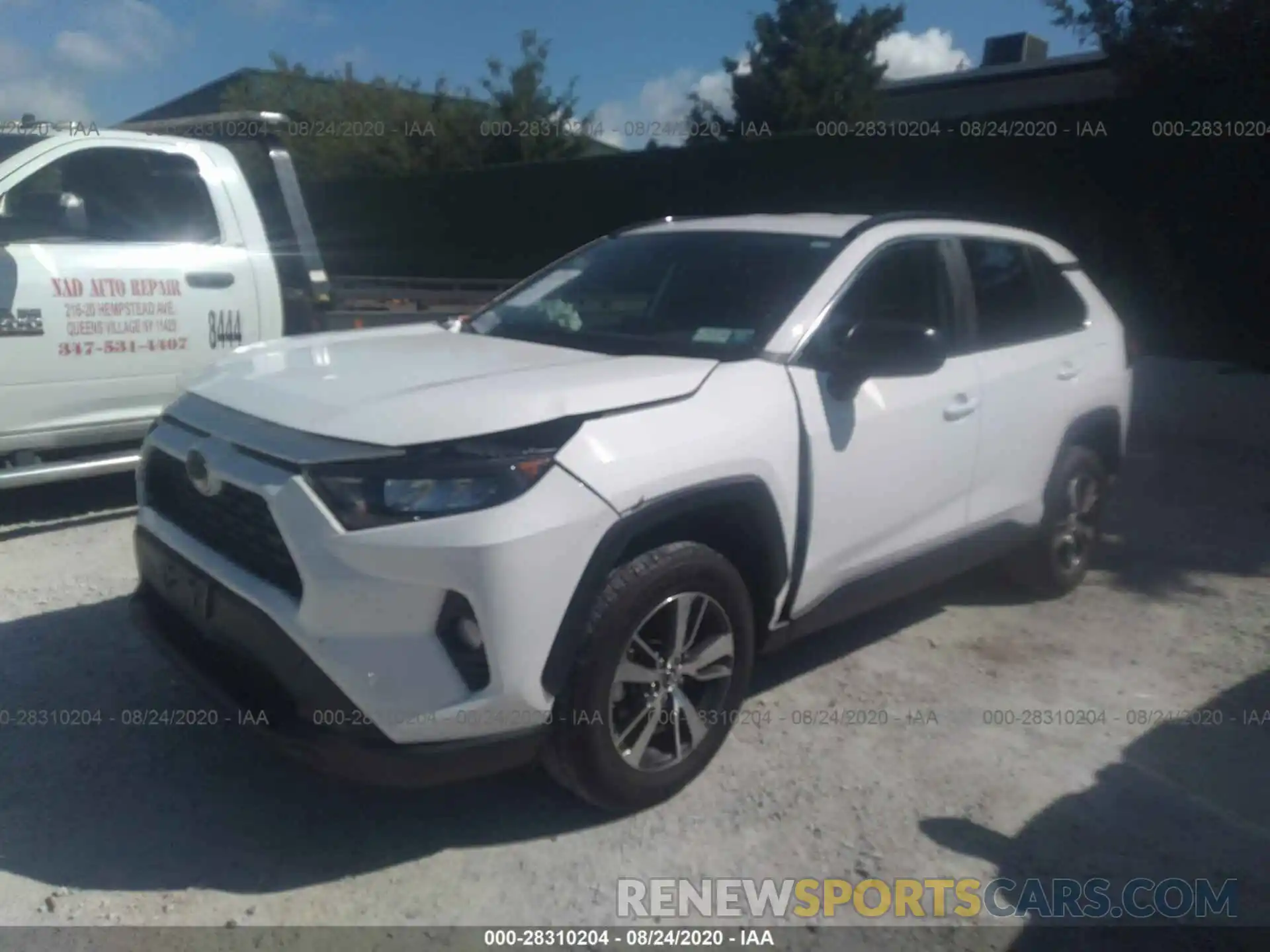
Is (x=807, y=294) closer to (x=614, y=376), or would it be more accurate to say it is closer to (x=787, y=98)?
(x=614, y=376)

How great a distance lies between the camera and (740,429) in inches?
139

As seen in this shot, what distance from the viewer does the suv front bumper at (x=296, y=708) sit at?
2979 millimetres

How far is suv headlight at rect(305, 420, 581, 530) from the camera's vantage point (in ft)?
9.68

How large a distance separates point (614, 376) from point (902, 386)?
4.10ft

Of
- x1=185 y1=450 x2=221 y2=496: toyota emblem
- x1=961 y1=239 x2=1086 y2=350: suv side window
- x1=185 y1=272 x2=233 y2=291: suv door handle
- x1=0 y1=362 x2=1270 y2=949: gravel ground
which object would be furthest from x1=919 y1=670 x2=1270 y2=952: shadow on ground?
x1=185 y1=272 x2=233 y2=291: suv door handle

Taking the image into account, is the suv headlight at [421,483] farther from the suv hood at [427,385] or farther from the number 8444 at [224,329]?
the number 8444 at [224,329]

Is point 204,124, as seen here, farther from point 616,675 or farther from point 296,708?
point 616,675

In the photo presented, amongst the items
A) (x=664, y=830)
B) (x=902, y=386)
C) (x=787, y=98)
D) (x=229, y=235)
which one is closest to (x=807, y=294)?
(x=902, y=386)

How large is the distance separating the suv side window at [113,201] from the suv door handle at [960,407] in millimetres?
4103

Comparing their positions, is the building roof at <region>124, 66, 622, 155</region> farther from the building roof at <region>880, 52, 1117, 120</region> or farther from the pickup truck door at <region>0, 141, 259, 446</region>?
the pickup truck door at <region>0, 141, 259, 446</region>

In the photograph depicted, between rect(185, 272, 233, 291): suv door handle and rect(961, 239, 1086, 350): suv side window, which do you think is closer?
rect(961, 239, 1086, 350): suv side window

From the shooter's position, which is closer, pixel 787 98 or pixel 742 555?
pixel 742 555

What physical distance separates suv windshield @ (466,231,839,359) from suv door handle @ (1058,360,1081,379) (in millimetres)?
1423

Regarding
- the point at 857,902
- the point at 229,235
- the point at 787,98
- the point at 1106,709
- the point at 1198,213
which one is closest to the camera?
the point at 857,902
